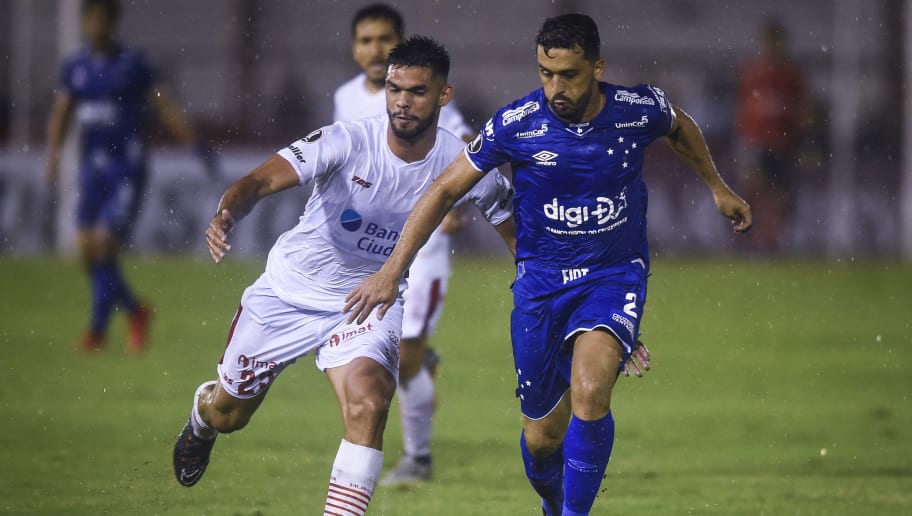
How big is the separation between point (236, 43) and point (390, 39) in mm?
17823

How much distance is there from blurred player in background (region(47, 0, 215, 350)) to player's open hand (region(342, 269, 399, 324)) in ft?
23.0

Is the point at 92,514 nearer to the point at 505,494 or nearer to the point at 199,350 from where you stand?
the point at 505,494

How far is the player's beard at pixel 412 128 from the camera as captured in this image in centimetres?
621

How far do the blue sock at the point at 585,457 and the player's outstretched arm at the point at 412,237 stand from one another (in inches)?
34.5

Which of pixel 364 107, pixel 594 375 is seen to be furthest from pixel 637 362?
pixel 364 107

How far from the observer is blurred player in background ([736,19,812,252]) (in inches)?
742

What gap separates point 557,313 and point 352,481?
3.64 feet

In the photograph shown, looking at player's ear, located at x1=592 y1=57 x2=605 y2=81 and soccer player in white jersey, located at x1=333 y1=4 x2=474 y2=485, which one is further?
soccer player in white jersey, located at x1=333 y1=4 x2=474 y2=485

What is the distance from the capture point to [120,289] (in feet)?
39.8

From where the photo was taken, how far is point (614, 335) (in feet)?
19.1

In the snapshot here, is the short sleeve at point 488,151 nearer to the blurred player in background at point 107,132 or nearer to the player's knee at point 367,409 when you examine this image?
the player's knee at point 367,409

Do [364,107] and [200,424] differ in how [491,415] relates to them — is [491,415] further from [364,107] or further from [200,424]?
[200,424]

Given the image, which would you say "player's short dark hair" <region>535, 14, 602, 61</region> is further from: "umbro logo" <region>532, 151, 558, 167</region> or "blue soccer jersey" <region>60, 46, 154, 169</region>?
"blue soccer jersey" <region>60, 46, 154, 169</region>

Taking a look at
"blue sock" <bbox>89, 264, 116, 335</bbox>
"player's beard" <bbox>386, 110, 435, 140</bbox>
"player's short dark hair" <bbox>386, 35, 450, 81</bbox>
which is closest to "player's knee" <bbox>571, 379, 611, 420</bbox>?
"player's beard" <bbox>386, 110, 435, 140</bbox>
